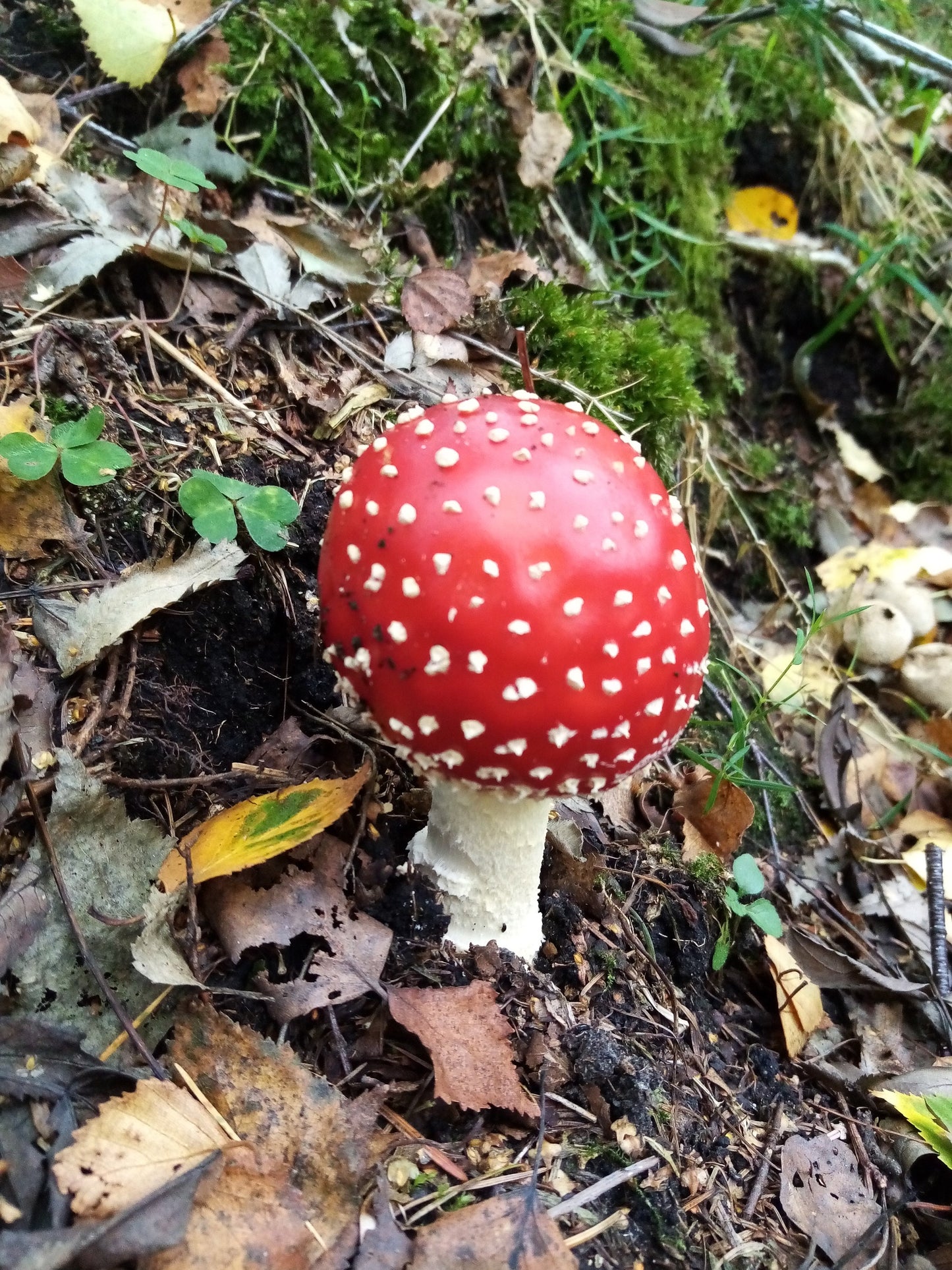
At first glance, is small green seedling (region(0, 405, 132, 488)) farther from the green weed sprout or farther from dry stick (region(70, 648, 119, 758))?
the green weed sprout

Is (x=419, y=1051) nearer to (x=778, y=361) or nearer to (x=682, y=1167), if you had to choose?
(x=682, y=1167)

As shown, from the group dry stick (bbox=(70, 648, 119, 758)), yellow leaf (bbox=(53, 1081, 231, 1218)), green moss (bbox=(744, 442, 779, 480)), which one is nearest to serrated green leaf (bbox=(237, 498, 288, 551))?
dry stick (bbox=(70, 648, 119, 758))

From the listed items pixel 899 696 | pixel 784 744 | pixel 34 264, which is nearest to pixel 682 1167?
pixel 784 744

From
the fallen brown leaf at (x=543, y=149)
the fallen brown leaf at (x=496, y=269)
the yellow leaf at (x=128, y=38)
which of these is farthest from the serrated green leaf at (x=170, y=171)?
the fallen brown leaf at (x=543, y=149)

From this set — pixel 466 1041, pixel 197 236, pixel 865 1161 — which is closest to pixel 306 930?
pixel 466 1041

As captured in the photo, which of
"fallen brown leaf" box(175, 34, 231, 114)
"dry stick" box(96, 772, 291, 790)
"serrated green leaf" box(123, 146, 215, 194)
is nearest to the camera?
"dry stick" box(96, 772, 291, 790)

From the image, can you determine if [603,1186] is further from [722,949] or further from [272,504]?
[272,504]
